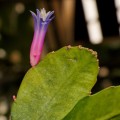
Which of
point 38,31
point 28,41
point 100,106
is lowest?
point 28,41

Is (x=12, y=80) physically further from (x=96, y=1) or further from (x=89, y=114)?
(x=89, y=114)

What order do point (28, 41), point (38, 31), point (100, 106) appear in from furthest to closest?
point (28, 41) → point (38, 31) → point (100, 106)

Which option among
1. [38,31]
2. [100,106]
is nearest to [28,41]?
[38,31]

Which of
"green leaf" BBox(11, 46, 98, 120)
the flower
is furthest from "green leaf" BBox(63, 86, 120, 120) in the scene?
the flower

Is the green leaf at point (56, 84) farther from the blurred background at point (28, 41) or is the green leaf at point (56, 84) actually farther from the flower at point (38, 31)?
the blurred background at point (28, 41)

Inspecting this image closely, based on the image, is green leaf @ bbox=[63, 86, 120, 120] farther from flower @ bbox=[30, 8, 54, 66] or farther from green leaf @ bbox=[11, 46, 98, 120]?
flower @ bbox=[30, 8, 54, 66]

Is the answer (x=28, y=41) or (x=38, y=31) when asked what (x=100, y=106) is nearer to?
(x=38, y=31)

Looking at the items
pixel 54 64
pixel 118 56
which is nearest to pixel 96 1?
pixel 118 56
